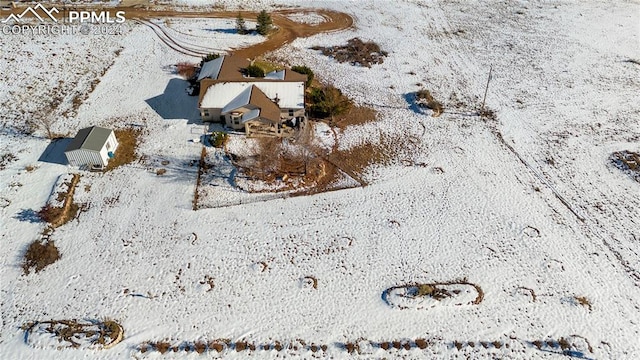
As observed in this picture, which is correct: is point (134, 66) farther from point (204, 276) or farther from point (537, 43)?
point (537, 43)

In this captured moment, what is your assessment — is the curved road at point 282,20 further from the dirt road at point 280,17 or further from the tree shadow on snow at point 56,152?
the tree shadow on snow at point 56,152

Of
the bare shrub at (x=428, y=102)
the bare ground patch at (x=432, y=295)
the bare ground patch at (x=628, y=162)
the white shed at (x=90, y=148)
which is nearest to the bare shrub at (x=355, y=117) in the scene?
the bare shrub at (x=428, y=102)

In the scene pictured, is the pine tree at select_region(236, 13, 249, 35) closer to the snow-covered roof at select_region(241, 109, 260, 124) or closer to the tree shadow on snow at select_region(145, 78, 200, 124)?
the tree shadow on snow at select_region(145, 78, 200, 124)

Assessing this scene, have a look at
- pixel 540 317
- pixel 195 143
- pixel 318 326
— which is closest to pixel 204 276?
pixel 318 326

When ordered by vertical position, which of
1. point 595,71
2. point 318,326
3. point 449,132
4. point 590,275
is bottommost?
point 318,326

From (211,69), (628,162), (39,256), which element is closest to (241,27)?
(211,69)

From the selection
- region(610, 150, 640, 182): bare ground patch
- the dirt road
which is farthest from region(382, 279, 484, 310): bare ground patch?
the dirt road
